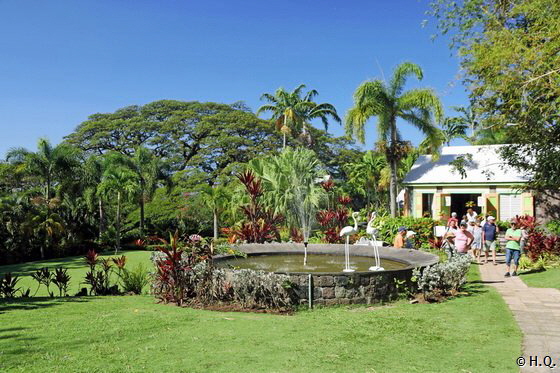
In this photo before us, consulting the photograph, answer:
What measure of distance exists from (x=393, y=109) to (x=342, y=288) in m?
18.1

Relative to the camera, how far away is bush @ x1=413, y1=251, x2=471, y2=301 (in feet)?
28.9

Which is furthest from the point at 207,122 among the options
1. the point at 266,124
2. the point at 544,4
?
the point at 544,4

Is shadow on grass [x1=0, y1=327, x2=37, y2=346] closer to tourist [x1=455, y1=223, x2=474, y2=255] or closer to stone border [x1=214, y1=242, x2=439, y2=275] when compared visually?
stone border [x1=214, y1=242, x2=439, y2=275]

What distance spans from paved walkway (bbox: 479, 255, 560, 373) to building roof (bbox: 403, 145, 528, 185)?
1123cm

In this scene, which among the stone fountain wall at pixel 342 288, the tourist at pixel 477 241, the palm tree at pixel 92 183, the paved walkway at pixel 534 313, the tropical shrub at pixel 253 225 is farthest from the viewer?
the palm tree at pixel 92 183

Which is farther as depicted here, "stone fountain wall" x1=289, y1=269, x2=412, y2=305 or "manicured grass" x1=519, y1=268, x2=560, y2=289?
"manicured grass" x1=519, y1=268, x2=560, y2=289

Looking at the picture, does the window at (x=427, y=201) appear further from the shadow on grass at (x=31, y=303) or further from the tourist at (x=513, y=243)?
the shadow on grass at (x=31, y=303)

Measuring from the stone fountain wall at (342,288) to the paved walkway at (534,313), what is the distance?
2400mm

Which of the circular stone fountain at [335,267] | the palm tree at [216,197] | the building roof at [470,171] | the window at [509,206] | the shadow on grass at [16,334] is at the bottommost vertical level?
the shadow on grass at [16,334]

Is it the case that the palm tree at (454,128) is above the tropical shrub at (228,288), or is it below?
above

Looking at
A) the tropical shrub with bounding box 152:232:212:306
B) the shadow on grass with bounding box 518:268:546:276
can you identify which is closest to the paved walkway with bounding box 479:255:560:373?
the shadow on grass with bounding box 518:268:546:276

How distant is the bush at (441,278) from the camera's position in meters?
8.82

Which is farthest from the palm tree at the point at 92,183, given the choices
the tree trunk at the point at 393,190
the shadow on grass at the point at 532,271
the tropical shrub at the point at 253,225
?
the shadow on grass at the point at 532,271

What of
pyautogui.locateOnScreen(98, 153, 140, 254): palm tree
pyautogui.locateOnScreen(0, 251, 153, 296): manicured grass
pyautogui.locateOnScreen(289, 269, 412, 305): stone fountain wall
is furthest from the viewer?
pyautogui.locateOnScreen(98, 153, 140, 254): palm tree
